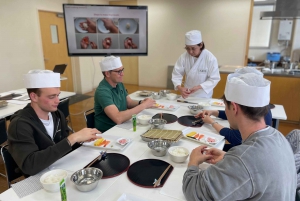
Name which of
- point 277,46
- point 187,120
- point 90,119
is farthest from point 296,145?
point 277,46

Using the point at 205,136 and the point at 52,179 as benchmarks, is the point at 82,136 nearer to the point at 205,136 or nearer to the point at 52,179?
the point at 52,179

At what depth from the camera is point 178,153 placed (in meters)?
1.31

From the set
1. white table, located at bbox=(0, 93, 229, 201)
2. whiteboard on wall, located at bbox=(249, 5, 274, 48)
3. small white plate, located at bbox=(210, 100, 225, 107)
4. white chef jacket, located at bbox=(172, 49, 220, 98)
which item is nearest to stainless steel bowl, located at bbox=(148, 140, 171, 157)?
white table, located at bbox=(0, 93, 229, 201)

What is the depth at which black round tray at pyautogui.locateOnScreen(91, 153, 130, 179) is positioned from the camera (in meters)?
1.16

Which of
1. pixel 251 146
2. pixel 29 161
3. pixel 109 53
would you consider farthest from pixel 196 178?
pixel 109 53

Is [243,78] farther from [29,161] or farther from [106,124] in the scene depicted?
[106,124]

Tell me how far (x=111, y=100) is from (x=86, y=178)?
891 mm

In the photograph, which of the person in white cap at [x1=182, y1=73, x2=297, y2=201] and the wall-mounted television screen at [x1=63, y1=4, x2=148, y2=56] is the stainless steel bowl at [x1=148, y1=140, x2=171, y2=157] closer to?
the person in white cap at [x1=182, y1=73, x2=297, y2=201]

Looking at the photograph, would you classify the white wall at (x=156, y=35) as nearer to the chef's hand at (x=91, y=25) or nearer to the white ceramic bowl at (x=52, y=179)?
the chef's hand at (x=91, y=25)

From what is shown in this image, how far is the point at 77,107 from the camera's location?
469cm

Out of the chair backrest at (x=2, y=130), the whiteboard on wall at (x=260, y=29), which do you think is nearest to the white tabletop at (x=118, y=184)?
the chair backrest at (x=2, y=130)

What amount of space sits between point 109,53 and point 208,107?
2.18m

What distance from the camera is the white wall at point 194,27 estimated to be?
5.39 meters

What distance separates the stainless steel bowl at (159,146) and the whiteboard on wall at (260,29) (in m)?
6.55
